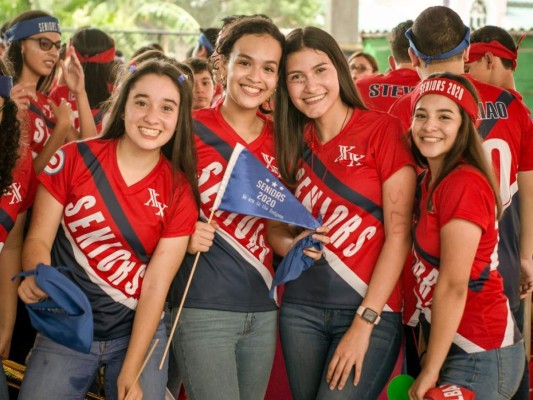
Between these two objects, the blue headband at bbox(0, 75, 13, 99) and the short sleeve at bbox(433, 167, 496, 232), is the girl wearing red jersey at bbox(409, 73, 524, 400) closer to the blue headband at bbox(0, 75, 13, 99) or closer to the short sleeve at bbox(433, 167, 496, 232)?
the short sleeve at bbox(433, 167, 496, 232)

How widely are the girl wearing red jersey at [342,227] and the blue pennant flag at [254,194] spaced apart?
0.11 m

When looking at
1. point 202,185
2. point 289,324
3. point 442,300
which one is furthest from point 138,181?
point 442,300

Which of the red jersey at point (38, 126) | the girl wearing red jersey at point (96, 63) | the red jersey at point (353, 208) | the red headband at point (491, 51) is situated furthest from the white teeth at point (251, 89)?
the girl wearing red jersey at point (96, 63)

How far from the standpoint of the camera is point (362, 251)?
117 inches

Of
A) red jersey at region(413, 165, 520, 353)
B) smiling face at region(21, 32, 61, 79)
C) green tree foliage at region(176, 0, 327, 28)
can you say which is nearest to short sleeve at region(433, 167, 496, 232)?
red jersey at region(413, 165, 520, 353)

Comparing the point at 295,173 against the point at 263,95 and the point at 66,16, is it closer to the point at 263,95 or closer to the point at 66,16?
the point at 263,95

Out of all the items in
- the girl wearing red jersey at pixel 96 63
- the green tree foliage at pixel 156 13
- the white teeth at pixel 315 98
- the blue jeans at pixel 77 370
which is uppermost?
the green tree foliage at pixel 156 13

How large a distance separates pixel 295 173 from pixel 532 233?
1.32 m

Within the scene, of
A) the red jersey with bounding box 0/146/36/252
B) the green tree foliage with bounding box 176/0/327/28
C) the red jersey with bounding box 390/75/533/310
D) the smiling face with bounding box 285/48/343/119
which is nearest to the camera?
the smiling face with bounding box 285/48/343/119

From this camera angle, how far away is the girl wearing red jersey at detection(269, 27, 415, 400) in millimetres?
2930

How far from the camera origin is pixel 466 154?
9.59ft

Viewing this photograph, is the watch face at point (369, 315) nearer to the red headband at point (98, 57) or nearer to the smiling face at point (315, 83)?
the smiling face at point (315, 83)

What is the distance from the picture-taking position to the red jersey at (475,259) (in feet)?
9.10

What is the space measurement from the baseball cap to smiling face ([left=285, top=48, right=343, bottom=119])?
1.04 meters
